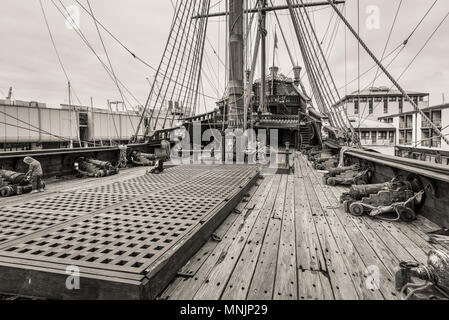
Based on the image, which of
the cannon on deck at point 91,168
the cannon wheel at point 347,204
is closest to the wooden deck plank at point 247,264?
the cannon wheel at point 347,204

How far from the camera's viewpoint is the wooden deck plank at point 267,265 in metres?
1.59

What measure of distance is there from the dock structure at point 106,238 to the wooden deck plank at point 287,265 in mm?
682

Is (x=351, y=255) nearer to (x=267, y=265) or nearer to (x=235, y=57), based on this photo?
(x=267, y=265)

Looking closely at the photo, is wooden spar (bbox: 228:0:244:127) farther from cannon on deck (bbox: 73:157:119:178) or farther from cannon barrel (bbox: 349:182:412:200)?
cannon barrel (bbox: 349:182:412:200)

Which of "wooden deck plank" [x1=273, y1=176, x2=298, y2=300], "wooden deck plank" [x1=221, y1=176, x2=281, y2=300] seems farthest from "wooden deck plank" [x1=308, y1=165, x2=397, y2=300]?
"wooden deck plank" [x1=221, y1=176, x2=281, y2=300]

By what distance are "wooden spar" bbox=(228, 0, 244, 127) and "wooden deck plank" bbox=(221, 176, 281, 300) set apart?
595 cm

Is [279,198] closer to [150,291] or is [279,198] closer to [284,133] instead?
[150,291]

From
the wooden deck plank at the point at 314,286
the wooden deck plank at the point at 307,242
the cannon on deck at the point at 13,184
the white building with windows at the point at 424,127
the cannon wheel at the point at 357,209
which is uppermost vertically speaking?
the white building with windows at the point at 424,127

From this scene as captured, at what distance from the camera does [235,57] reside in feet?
28.2

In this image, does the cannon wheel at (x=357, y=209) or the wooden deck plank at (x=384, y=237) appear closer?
the wooden deck plank at (x=384, y=237)

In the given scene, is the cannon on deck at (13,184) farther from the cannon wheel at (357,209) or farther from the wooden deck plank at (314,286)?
the cannon wheel at (357,209)

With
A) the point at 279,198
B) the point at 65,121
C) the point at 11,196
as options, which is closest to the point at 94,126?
the point at 65,121

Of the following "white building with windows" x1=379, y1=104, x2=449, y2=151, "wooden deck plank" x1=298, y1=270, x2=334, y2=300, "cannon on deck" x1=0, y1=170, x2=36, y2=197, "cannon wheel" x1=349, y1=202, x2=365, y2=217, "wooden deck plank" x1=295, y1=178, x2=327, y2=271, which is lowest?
"wooden deck plank" x1=298, y1=270, x2=334, y2=300

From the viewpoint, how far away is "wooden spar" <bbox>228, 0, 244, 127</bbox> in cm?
853
